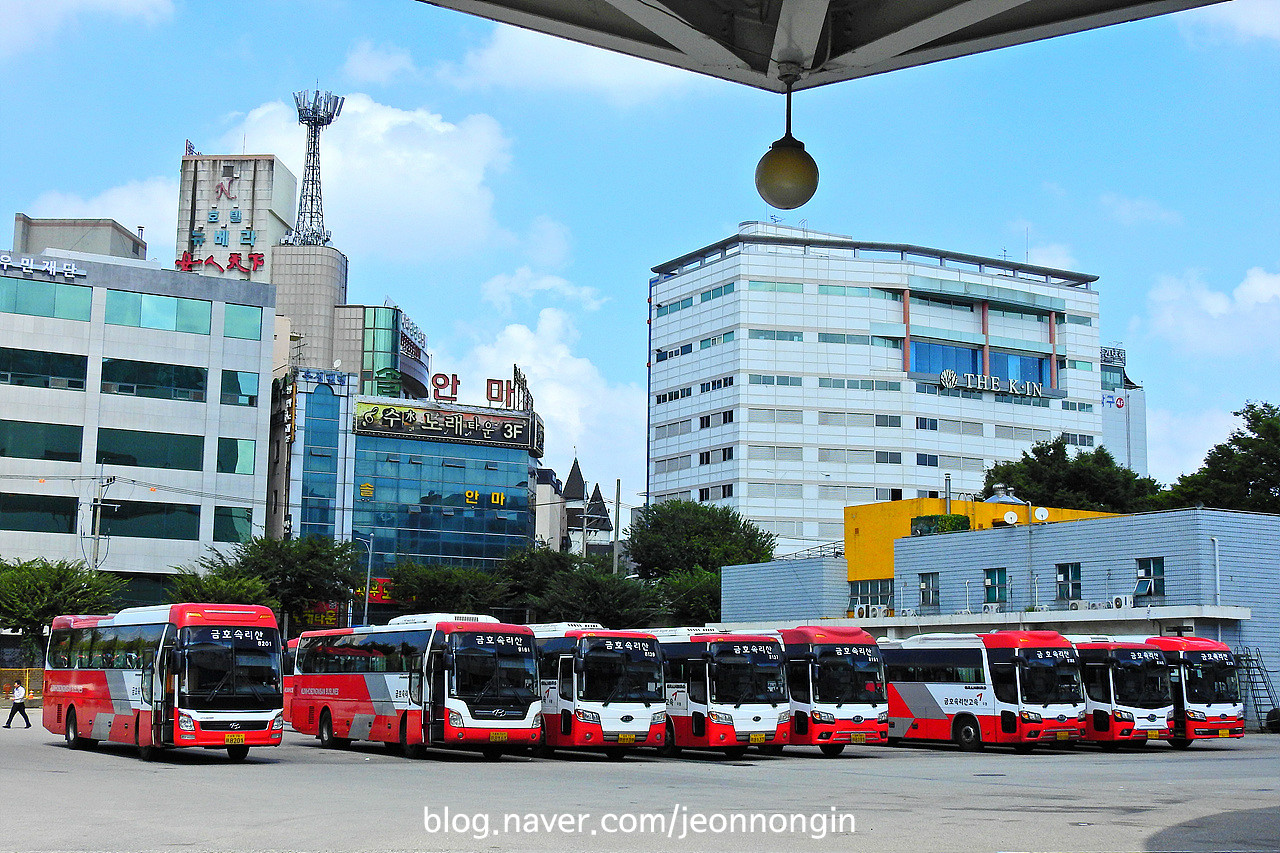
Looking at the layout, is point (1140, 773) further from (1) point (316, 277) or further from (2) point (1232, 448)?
(1) point (316, 277)

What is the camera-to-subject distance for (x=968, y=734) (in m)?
32.4

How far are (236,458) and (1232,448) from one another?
162 ft

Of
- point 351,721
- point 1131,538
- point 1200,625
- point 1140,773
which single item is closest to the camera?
point 1140,773

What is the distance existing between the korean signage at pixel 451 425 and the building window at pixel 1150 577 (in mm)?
54920

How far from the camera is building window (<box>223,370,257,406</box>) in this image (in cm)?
6738

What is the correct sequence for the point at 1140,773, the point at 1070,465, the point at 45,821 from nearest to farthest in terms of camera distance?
the point at 45,821 → the point at 1140,773 → the point at 1070,465

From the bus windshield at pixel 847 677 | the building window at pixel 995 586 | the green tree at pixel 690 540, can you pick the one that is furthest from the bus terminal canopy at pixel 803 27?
the green tree at pixel 690 540

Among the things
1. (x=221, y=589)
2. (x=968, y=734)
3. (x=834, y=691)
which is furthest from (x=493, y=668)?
(x=221, y=589)

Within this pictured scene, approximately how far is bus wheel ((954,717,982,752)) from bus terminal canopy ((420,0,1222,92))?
27119mm

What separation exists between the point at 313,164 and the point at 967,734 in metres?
116

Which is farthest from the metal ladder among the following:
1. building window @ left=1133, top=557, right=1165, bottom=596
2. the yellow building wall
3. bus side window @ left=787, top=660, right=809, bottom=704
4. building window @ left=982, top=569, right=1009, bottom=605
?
bus side window @ left=787, top=660, right=809, bottom=704

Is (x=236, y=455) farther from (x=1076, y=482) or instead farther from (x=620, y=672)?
(x=1076, y=482)

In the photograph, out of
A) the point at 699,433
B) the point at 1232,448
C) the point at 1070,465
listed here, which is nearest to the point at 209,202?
the point at 699,433

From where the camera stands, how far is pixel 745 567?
6228 cm
